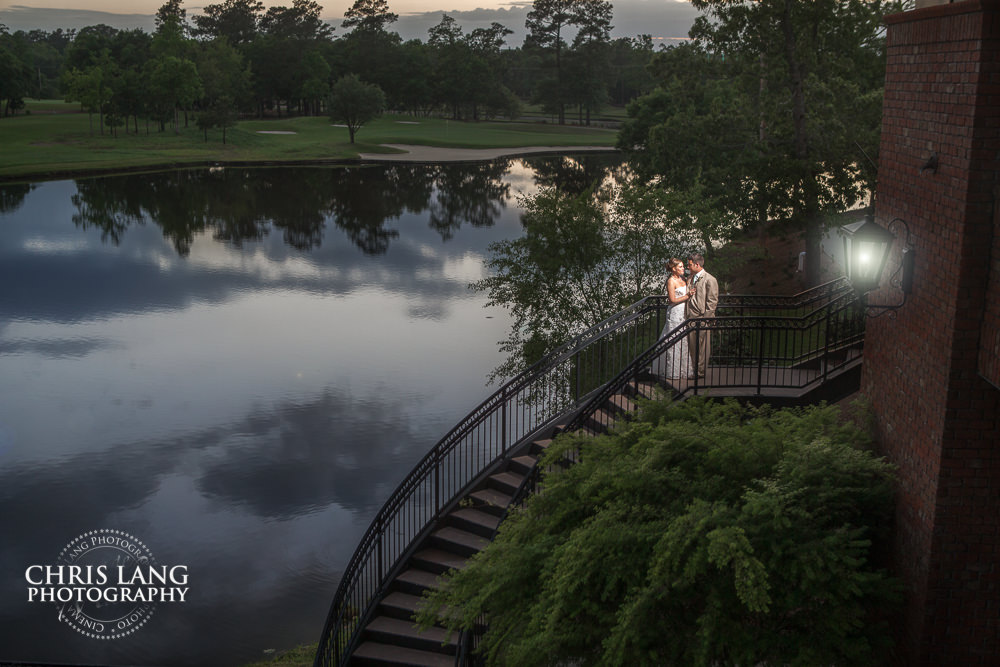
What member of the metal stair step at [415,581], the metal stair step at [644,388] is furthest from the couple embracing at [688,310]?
the metal stair step at [415,581]

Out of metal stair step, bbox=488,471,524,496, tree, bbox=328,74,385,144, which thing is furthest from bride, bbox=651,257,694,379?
tree, bbox=328,74,385,144

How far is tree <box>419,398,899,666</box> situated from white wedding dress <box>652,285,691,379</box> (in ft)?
12.2

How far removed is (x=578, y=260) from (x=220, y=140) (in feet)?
259

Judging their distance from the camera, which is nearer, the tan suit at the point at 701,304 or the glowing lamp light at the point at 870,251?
the glowing lamp light at the point at 870,251

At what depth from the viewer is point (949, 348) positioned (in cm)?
852

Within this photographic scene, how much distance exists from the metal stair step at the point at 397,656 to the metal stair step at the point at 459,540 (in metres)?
1.55

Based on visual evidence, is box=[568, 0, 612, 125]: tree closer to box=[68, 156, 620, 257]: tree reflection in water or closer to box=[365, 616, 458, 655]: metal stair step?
box=[68, 156, 620, 257]: tree reflection in water

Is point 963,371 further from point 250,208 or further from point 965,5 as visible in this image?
point 250,208

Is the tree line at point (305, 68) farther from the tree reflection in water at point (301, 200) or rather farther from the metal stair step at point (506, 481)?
the metal stair step at point (506, 481)

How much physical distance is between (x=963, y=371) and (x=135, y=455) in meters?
19.9

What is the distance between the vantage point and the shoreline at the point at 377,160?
76.1m

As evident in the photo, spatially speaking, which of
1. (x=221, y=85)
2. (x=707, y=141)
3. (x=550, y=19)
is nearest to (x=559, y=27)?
(x=550, y=19)

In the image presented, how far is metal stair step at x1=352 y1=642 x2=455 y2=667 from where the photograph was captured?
12.9 metres

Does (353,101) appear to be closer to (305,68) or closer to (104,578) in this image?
(305,68)
